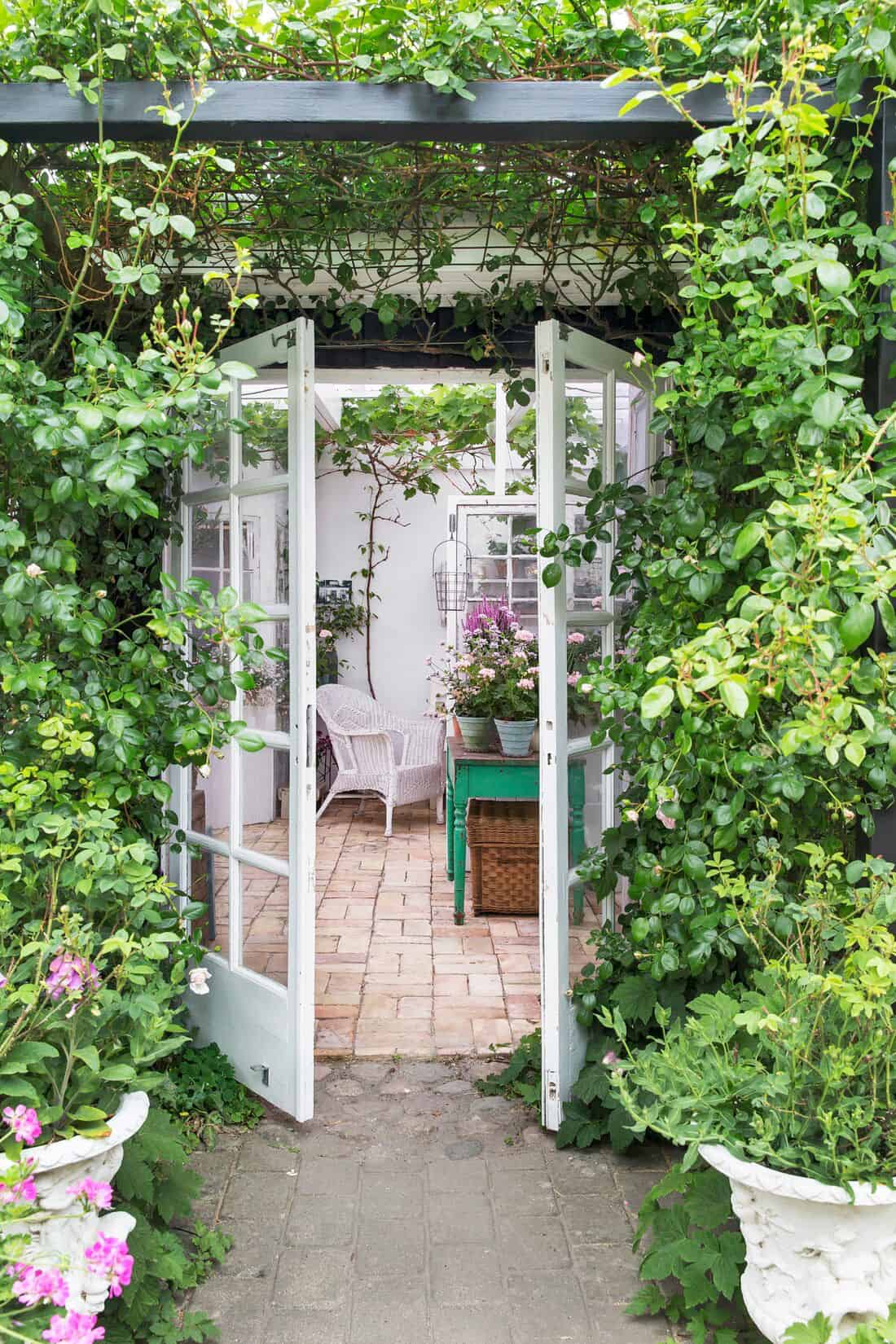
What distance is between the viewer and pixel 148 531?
3.12 m

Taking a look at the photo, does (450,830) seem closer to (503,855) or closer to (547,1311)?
(503,855)

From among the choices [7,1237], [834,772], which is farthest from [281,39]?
[7,1237]

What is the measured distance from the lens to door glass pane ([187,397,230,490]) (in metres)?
3.03

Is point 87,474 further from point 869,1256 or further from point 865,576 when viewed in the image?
point 869,1256

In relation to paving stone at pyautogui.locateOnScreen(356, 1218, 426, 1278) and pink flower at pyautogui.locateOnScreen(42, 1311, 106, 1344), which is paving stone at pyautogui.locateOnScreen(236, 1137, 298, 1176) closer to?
paving stone at pyautogui.locateOnScreen(356, 1218, 426, 1278)

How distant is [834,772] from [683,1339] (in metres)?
1.14

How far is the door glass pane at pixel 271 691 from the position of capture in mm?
2941

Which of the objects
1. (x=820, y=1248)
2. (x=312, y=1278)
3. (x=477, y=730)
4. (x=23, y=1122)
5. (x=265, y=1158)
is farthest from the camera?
(x=477, y=730)

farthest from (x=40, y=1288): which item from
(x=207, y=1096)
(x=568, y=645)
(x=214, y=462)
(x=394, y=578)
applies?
(x=394, y=578)

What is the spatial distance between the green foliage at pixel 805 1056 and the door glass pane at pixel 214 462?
6.23 feet

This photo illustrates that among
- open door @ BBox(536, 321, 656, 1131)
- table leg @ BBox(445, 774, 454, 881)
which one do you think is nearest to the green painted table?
table leg @ BBox(445, 774, 454, 881)

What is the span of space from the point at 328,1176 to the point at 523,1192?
498 mm

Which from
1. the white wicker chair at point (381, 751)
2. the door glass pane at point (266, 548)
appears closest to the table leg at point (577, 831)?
the door glass pane at point (266, 548)

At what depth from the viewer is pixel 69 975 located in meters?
1.78
